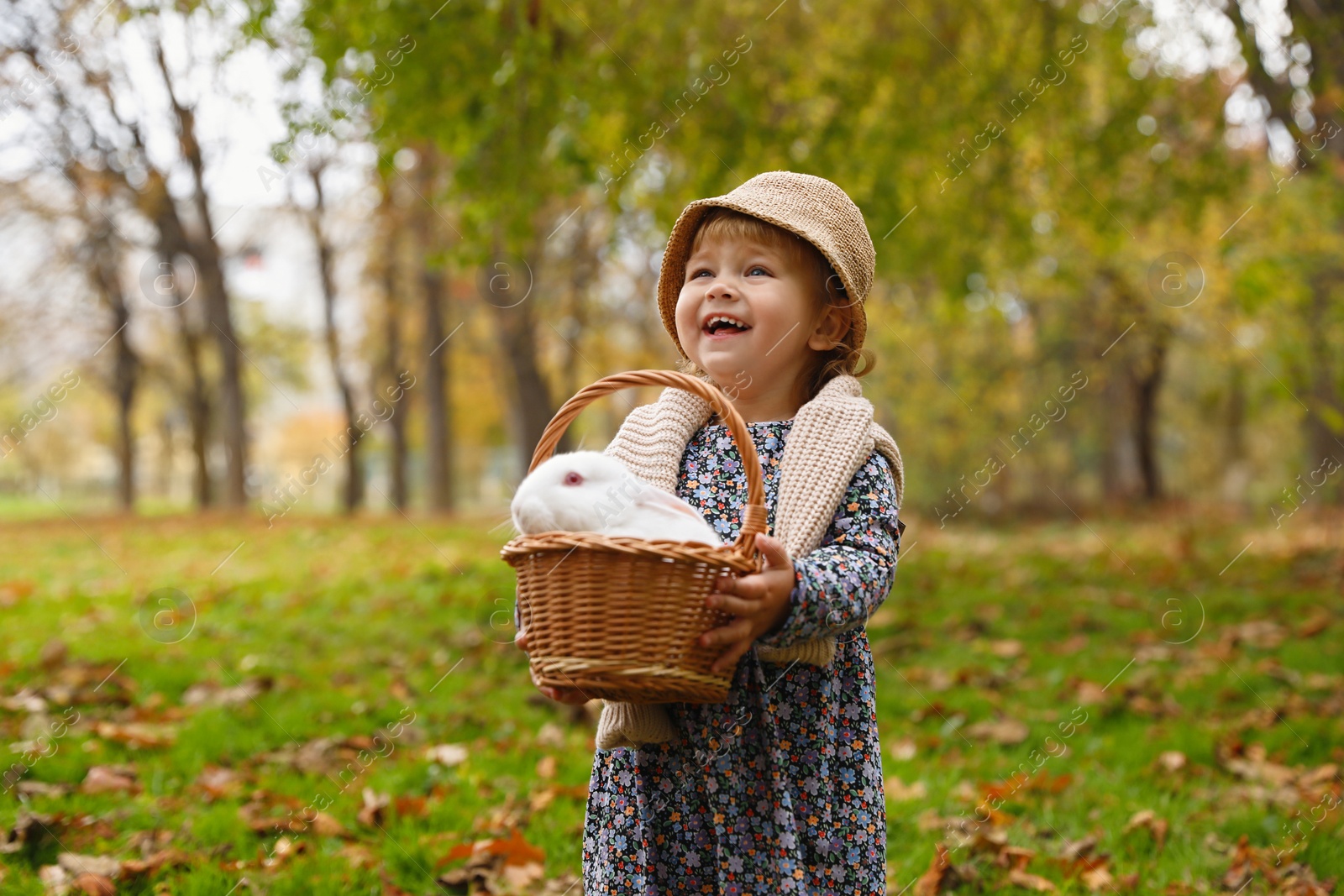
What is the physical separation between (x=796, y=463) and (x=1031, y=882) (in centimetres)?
188

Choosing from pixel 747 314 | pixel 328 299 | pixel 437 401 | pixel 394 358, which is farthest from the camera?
pixel 394 358

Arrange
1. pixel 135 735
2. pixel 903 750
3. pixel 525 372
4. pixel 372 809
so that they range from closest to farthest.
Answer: pixel 372 809 < pixel 135 735 < pixel 903 750 < pixel 525 372

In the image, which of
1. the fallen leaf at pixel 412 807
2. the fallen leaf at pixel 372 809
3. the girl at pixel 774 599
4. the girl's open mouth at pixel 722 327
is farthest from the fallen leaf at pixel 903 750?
the girl's open mouth at pixel 722 327

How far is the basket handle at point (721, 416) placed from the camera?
5.45 ft

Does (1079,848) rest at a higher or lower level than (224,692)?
lower

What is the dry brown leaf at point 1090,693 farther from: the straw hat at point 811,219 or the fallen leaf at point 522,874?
the straw hat at point 811,219

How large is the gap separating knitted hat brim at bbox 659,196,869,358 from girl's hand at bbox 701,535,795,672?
2.18ft

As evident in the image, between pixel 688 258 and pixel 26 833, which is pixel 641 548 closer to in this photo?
pixel 688 258

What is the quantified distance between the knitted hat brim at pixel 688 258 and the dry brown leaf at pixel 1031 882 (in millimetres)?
1825

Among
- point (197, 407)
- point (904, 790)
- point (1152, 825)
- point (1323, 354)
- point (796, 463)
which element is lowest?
point (1152, 825)

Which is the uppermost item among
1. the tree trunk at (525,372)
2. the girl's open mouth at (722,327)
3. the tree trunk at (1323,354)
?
the tree trunk at (525,372)

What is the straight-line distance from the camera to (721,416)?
1.79 metres

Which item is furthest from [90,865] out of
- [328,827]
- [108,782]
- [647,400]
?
[647,400]

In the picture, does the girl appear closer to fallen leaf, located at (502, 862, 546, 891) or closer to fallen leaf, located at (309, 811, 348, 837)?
fallen leaf, located at (502, 862, 546, 891)
